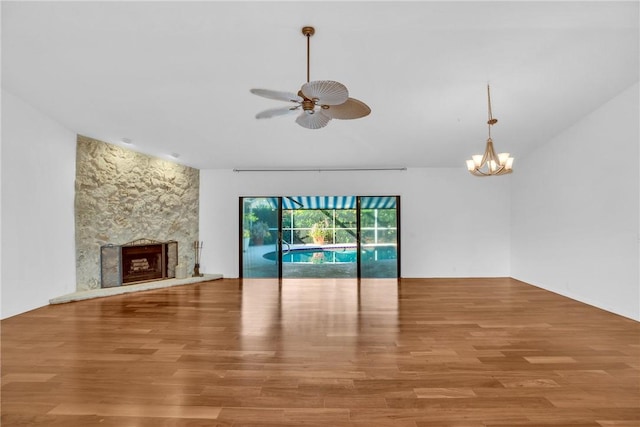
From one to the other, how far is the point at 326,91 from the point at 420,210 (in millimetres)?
5316

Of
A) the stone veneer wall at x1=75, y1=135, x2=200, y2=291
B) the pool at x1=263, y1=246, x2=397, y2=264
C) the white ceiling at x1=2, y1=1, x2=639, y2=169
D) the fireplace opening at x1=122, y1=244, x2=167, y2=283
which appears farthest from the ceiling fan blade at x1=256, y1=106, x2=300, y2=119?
the pool at x1=263, y1=246, x2=397, y2=264

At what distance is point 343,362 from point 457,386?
0.95m

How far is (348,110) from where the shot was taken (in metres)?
2.54

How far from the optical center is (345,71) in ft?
10.9

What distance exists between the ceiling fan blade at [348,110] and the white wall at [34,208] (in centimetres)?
440

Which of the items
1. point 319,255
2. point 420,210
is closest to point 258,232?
point 420,210

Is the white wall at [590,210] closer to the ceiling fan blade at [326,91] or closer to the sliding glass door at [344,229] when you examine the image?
the sliding glass door at [344,229]

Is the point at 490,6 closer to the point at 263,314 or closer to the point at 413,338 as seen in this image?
the point at 413,338

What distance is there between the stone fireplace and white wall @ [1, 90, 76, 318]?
22.3 inches

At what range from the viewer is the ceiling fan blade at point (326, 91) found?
2045mm

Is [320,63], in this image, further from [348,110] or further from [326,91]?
[326,91]

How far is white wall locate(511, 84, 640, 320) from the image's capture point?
154 inches

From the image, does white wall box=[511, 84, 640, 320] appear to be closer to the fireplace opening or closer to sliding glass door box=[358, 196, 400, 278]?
sliding glass door box=[358, 196, 400, 278]

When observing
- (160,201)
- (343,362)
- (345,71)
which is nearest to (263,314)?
(343,362)
